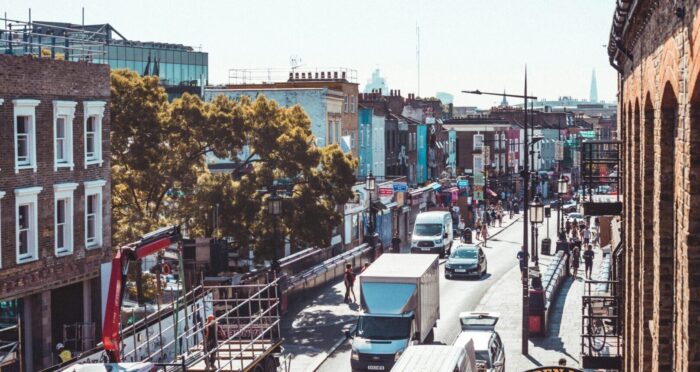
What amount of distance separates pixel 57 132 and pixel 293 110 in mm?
13937

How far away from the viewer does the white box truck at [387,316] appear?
3128 cm

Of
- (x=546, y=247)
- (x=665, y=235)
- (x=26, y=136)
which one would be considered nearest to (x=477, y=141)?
(x=546, y=247)

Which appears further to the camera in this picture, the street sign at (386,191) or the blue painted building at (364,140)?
the blue painted building at (364,140)

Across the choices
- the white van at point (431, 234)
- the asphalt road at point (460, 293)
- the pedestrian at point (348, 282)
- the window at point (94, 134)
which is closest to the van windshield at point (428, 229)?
the white van at point (431, 234)

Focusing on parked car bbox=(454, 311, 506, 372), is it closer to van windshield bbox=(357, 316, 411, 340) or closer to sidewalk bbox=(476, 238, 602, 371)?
sidewalk bbox=(476, 238, 602, 371)

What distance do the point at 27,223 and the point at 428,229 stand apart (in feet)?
102

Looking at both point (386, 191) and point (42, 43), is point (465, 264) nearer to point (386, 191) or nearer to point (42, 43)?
point (386, 191)

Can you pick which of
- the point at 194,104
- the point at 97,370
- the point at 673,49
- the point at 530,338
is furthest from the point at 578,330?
the point at 673,49

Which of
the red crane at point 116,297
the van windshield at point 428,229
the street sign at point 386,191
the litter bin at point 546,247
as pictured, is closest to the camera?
the red crane at point 116,297

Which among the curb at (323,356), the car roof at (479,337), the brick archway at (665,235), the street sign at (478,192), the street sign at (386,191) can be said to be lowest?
the curb at (323,356)

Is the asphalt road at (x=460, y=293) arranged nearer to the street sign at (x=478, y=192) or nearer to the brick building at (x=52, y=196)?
the brick building at (x=52, y=196)

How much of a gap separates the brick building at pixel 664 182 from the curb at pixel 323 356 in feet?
50.8

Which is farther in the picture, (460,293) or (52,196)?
(460,293)

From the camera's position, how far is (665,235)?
38.5ft
